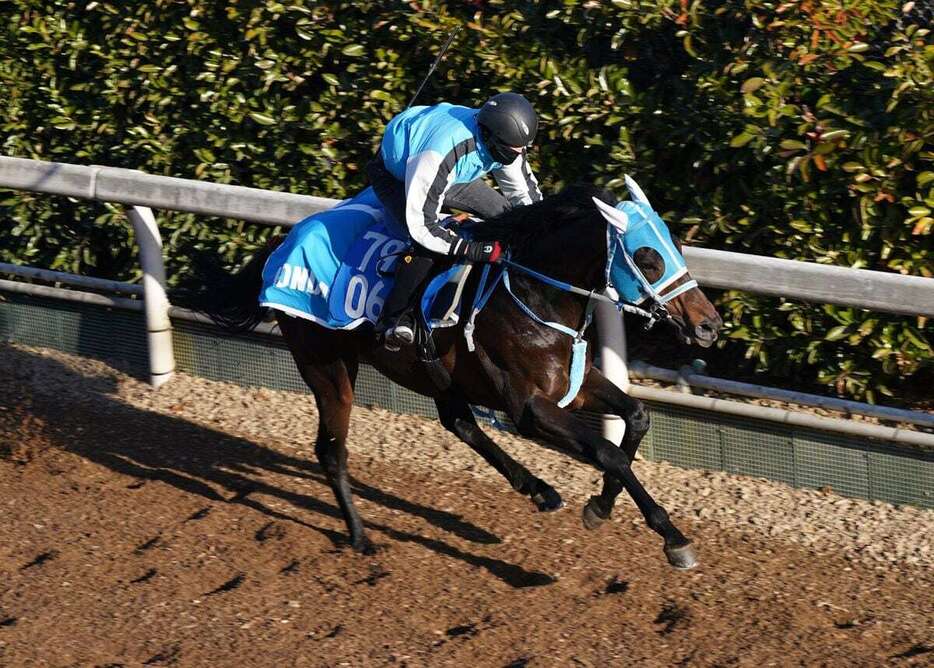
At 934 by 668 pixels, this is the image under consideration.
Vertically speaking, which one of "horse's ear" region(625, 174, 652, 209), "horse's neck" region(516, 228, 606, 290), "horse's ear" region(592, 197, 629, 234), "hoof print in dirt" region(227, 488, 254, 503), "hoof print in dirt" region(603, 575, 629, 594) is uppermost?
"horse's ear" region(625, 174, 652, 209)

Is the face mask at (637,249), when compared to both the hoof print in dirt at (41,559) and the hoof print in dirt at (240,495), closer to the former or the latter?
the hoof print in dirt at (240,495)

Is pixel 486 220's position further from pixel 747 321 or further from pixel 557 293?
pixel 747 321

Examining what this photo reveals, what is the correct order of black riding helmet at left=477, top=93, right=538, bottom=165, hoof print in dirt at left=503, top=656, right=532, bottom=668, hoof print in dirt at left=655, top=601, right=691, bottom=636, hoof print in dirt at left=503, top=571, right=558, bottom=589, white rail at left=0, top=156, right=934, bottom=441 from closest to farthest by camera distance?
hoof print in dirt at left=503, top=656, right=532, bottom=668
hoof print in dirt at left=655, top=601, right=691, bottom=636
black riding helmet at left=477, top=93, right=538, bottom=165
hoof print in dirt at left=503, top=571, right=558, bottom=589
white rail at left=0, top=156, right=934, bottom=441

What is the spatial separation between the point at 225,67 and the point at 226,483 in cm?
246

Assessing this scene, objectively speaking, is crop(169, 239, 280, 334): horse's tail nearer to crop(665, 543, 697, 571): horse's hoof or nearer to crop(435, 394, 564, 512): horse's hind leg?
crop(435, 394, 564, 512): horse's hind leg

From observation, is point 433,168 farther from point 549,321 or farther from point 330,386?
point 330,386

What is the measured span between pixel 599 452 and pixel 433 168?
1.29 meters

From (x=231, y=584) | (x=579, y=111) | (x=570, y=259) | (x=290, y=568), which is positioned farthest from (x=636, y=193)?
(x=231, y=584)

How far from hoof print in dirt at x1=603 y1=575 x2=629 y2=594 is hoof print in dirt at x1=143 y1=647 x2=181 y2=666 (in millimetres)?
1673

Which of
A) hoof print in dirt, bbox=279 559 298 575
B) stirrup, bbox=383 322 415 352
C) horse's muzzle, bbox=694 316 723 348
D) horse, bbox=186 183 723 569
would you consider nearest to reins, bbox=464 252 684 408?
horse, bbox=186 183 723 569

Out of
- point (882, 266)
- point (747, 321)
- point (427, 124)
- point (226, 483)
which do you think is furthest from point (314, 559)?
point (882, 266)

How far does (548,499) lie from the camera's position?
5.80 metres

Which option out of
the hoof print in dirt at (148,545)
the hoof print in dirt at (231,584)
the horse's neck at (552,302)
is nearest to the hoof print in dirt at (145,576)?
the hoof print in dirt at (148,545)

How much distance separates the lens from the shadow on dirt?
6105 mm
